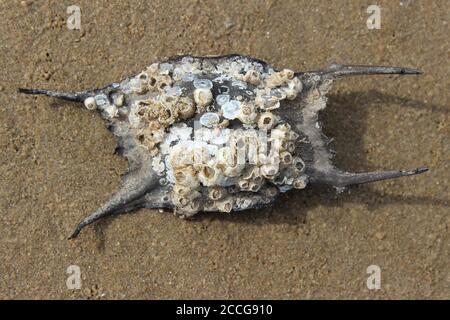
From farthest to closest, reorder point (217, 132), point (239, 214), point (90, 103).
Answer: point (239, 214) → point (90, 103) → point (217, 132)

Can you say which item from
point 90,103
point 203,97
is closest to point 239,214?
point 203,97

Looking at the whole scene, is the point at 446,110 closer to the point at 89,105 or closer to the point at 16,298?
the point at 89,105

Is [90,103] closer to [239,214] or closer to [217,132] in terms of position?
[217,132]

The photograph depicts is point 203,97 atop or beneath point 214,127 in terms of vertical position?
atop

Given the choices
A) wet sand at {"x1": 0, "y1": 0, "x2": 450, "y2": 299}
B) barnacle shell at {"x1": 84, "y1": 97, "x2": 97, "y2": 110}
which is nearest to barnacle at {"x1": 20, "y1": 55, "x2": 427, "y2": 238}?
barnacle shell at {"x1": 84, "y1": 97, "x2": 97, "y2": 110}

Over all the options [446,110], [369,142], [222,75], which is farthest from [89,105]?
[446,110]

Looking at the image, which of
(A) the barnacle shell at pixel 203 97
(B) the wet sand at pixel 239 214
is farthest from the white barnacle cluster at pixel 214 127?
(B) the wet sand at pixel 239 214

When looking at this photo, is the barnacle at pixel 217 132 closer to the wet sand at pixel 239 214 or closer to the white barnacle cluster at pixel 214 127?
the white barnacle cluster at pixel 214 127

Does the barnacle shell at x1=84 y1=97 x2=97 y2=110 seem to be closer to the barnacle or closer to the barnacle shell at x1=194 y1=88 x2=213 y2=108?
the barnacle
